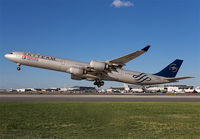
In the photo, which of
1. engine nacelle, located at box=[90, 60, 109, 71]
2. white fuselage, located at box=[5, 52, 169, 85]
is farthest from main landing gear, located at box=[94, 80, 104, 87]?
engine nacelle, located at box=[90, 60, 109, 71]

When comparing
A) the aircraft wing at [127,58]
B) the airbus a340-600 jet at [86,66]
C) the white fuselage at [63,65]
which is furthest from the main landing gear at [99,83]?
the aircraft wing at [127,58]

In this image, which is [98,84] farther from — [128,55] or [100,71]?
[128,55]

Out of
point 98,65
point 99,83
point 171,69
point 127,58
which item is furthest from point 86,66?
point 171,69

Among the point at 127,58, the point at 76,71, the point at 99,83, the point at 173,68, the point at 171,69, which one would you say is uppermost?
the point at 127,58

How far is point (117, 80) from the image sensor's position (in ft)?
139

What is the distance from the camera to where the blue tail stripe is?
50.4m

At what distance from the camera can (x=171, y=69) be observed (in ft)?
168

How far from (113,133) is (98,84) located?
33.8 metres

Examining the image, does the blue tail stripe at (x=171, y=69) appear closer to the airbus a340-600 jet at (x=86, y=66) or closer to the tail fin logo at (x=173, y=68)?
the tail fin logo at (x=173, y=68)

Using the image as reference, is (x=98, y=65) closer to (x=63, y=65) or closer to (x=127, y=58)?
(x=127, y=58)

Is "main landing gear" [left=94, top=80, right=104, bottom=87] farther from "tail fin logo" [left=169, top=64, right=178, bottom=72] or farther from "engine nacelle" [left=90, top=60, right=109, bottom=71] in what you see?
"tail fin logo" [left=169, top=64, right=178, bottom=72]

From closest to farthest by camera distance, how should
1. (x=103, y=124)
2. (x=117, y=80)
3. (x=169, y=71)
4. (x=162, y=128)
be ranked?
(x=162, y=128) → (x=103, y=124) → (x=117, y=80) → (x=169, y=71)

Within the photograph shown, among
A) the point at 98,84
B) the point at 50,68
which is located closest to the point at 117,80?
the point at 98,84

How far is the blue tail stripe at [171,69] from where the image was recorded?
165 feet
